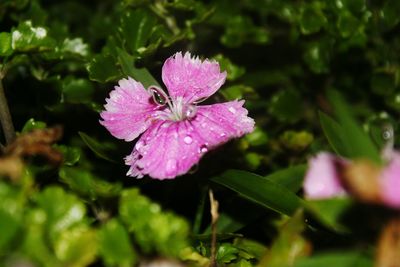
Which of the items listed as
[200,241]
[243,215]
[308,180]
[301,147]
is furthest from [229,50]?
[308,180]

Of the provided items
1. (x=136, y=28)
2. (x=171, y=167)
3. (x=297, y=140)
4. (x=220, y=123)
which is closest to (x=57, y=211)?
(x=171, y=167)

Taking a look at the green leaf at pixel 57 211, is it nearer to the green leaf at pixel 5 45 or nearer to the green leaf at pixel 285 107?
the green leaf at pixel 5 45

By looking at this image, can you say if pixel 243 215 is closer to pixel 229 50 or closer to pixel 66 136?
pixel 66 136

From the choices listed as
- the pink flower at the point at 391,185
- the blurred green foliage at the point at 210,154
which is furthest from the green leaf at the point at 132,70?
the pink flower at the point at 391,185

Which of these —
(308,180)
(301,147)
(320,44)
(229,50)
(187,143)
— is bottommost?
(229,50)

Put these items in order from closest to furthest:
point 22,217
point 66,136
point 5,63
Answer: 1. point 22,217
2. point 5,63
3. point 66,136

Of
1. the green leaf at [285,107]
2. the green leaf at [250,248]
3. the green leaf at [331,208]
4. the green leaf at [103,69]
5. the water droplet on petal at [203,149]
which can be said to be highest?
the green leaf at [331,208]

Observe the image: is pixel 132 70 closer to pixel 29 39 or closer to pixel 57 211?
pixel 29 39

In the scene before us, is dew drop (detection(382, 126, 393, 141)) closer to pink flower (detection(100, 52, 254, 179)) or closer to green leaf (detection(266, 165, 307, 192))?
green leaf (detection(266, 165, 307, 192))
